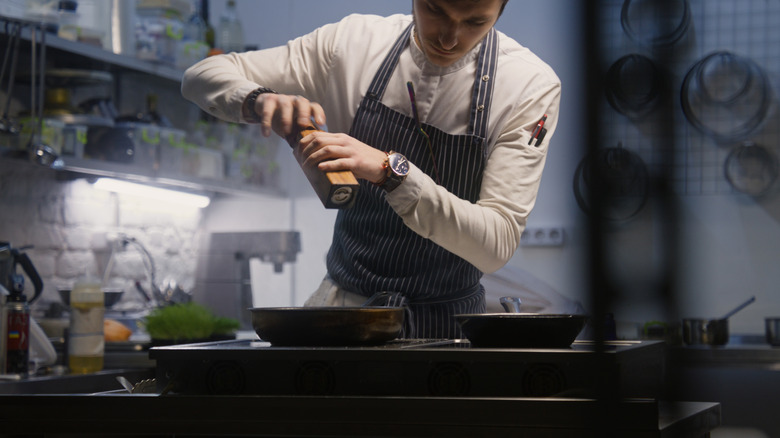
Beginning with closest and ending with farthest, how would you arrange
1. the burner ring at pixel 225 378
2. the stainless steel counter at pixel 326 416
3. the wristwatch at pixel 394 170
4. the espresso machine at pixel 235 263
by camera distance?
the stainless steel counter at pixel 326 416, the burner ring at pixel 225 378, the wristwatch at pixel 394 170, the espresso machine at pixel 235 263

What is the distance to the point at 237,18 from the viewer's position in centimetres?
404

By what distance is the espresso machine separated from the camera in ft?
12.2

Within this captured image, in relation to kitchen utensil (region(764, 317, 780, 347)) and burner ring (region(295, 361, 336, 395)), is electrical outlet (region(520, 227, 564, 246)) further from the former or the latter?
burner ring (region(295, 361, 336, 395))

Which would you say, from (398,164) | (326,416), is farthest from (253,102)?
(326,416)

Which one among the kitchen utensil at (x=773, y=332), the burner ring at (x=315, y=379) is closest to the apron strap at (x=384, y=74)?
the burner ring at (x=315, y=379)

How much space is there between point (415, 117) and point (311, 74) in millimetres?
236

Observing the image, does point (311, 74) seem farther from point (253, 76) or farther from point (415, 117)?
point (415, 117)

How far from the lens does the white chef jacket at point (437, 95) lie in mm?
1357

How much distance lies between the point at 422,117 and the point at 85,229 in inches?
84.5

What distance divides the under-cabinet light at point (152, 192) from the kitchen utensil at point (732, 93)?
2168 millimetres

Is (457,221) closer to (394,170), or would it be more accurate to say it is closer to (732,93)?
(394,170)

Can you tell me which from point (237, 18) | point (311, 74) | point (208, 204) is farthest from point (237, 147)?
point (311, 74)

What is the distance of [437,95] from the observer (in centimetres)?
162

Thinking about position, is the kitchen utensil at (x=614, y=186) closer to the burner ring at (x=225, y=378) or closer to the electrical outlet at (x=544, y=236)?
the burner ring at (x=225, y=378)
